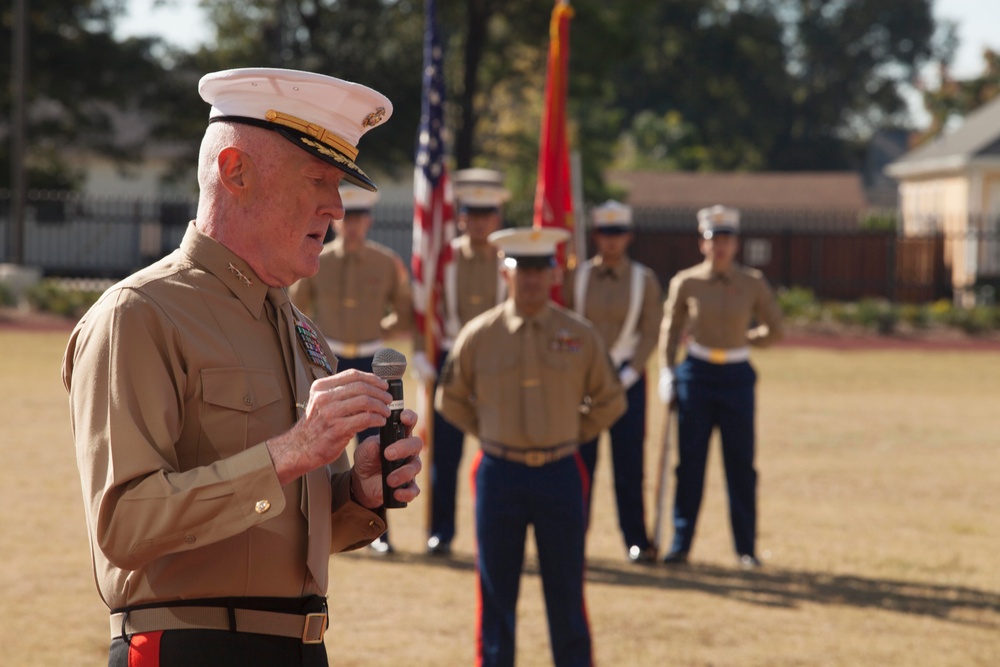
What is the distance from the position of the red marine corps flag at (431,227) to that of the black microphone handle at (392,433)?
6616 mm

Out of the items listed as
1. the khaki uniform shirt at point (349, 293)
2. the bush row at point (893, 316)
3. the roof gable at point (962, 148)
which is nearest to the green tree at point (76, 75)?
the bush row at point (893, 316)

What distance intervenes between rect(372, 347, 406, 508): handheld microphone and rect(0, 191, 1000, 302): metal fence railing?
97.2 ft

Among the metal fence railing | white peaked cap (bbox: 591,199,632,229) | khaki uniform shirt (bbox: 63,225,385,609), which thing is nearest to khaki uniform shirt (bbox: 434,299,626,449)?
white peaked cap (bbox: 591,199,632,229)

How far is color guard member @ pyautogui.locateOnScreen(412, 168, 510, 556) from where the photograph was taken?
31.2 ft

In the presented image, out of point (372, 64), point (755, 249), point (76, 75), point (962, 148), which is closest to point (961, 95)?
point (962, 148)

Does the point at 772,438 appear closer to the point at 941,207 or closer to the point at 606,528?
the point at 606,528

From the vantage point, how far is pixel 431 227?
9.91 metres

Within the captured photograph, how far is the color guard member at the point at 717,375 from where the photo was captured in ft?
30.1

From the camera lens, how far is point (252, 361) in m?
2.77

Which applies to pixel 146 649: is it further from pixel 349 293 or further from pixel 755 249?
pixel 755 249

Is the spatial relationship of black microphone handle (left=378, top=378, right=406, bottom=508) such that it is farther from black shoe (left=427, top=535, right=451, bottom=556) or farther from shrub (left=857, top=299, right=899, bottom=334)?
shrub (left=857, top=299, right=899, bottom=334)

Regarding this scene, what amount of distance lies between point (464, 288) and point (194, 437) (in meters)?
7.04

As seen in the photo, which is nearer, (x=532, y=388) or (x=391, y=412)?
(x=391, y=412)

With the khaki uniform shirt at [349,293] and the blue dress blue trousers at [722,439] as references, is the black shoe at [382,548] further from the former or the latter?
the blue dress blue trousers at [722,439]
